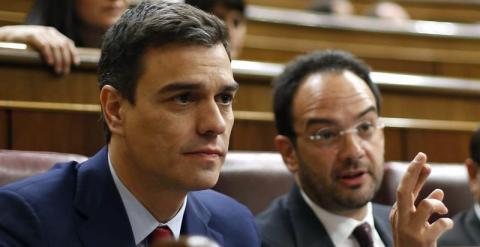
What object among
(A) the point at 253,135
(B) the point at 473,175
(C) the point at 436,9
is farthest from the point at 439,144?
(C) the point at 436,9

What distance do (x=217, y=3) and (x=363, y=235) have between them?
43 cm

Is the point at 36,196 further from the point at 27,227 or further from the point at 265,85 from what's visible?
the point at 265,85

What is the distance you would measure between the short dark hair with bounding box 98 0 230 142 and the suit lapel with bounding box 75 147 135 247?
64 mm

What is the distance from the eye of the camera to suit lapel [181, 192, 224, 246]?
1.96 feet

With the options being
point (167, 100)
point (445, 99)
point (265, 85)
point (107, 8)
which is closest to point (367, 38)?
point (445, 99)

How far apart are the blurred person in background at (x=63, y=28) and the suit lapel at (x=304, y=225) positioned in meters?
0.26

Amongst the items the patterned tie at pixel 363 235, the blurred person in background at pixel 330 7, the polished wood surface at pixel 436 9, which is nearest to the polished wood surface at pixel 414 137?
the patterned tie at pixel 363 235

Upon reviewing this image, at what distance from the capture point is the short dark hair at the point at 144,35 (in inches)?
22.0

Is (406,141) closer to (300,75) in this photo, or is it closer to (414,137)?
(414,137)

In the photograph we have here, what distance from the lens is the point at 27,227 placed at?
522mm

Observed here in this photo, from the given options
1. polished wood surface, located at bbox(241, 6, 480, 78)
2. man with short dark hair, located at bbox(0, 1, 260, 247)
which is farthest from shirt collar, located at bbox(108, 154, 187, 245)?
polished wood surface, located at bbox(241, 6, 480, 78)

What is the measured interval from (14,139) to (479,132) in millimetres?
526

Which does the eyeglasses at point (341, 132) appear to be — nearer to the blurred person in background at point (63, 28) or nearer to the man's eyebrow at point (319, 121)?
the man's eyebrow at point (319, 121)

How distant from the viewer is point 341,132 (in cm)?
76
